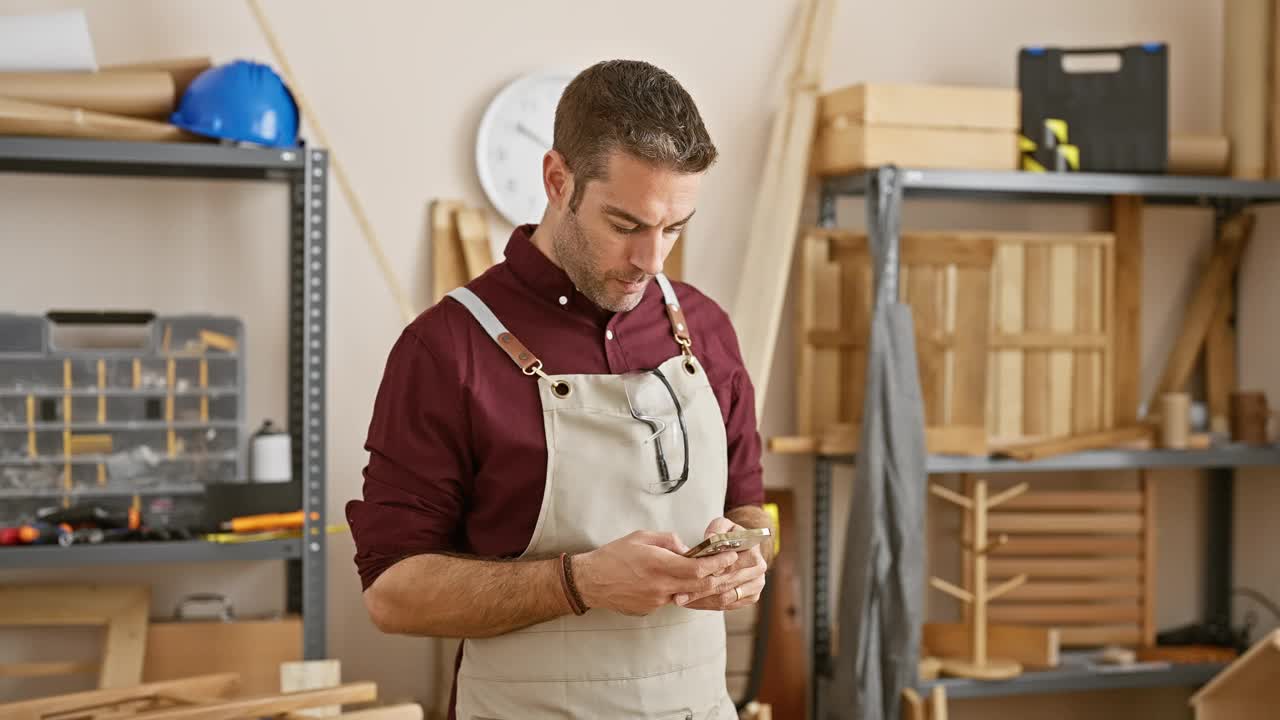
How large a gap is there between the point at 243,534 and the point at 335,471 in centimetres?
49

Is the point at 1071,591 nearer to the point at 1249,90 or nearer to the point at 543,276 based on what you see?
the point at 1249,90

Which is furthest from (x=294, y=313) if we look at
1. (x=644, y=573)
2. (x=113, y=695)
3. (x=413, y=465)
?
(x=644, y=573)

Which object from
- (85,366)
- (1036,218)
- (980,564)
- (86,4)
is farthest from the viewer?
(1036,218)

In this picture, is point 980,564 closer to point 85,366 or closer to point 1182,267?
point 1182,267

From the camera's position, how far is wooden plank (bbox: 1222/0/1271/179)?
396 centimetres

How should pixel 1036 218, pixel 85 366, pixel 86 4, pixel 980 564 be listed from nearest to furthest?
pixel 85 366 → pixel 86 4 → pixel 980 564 → pixel 1036 218

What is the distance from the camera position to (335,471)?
3.66 m

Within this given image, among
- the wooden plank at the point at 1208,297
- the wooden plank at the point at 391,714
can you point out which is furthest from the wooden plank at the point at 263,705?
the wooden plank at the point at 1208,297

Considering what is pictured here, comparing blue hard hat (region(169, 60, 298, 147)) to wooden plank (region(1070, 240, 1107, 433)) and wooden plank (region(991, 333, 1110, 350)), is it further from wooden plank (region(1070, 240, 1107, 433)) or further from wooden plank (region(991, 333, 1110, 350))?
wooden plank (region(1070, 240, 1107, 433))

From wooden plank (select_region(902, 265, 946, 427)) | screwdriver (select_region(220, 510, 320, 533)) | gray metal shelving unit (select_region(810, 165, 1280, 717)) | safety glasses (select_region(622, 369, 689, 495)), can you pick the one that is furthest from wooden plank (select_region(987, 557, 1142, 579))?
safety glasses (select_region(622, 369, 689, 495))

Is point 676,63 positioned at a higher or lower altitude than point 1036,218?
higher

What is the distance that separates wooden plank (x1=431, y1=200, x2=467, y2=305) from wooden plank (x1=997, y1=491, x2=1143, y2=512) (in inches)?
68.5

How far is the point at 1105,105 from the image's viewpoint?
149 inches

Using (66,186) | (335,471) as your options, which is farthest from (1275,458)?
(66,186)
